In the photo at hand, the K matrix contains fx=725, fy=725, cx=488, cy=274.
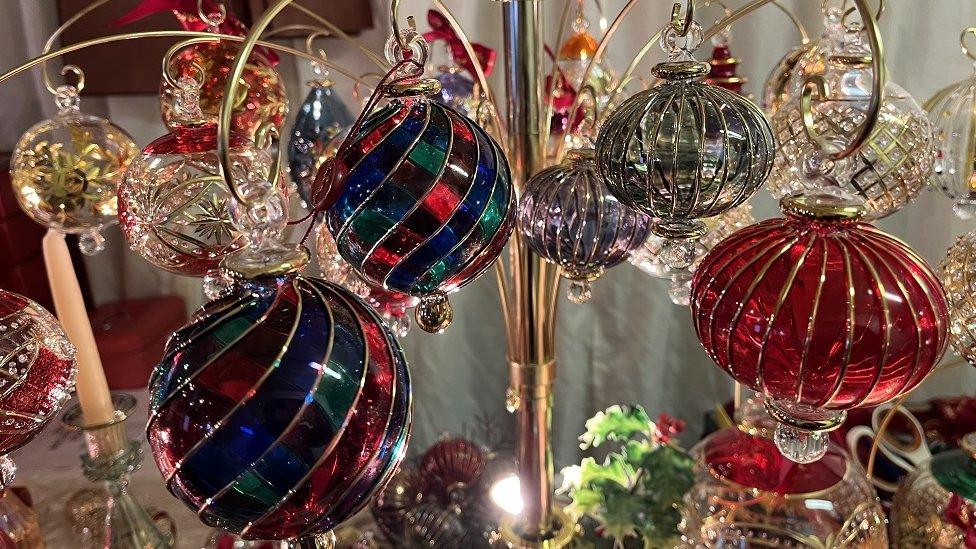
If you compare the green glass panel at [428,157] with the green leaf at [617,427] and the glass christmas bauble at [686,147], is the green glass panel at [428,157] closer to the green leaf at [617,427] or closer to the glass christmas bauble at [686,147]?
the glass christmas bauble at [686,147]

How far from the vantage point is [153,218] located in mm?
481

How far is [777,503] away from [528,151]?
397mm

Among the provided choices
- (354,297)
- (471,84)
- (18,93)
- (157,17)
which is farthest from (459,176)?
(18,93)

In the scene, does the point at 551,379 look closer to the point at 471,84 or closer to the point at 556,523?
the point at 556,523

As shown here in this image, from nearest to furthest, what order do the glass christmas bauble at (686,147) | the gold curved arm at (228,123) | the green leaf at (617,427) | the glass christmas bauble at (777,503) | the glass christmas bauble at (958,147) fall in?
the gold curved arm at (228,123), the glass christmas bauble at (686,147), the glass christmas bauble at (958,147), the glass christmas bauble at (777,503), the green leaf at (617,427)

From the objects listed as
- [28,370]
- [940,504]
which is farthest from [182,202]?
[940,504]

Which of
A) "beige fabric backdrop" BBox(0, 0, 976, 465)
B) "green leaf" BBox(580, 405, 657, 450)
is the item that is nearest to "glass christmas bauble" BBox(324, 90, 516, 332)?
"green leaf" BBox(580, 405, 657, 450)

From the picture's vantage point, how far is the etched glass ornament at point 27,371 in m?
0.44

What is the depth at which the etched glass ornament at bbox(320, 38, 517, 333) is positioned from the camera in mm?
386

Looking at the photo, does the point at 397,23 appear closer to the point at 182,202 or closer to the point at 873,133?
the point at 182,202

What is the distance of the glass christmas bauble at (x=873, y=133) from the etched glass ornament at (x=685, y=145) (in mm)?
82

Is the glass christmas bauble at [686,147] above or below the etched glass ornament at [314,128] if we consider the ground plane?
above

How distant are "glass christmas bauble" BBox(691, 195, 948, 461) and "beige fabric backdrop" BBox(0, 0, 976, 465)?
2.94 ft

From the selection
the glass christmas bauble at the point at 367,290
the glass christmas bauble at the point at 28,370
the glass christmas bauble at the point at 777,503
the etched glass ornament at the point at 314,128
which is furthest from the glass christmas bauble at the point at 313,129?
the glass christmas bauble at the point at 777,503
